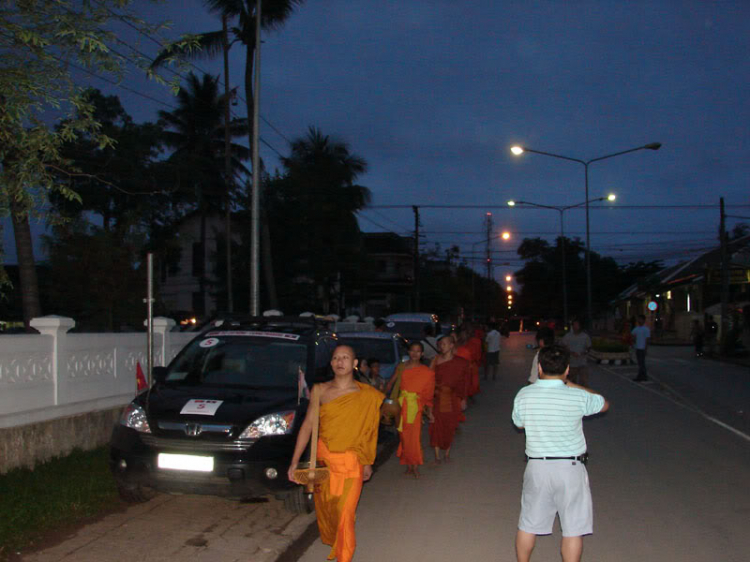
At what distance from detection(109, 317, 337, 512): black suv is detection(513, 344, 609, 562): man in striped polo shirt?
247cm

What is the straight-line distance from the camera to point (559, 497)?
187 inches

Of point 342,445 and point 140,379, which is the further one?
point 140,379

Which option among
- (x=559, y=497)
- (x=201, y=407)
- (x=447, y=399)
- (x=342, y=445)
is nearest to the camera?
(x=559, y=497)

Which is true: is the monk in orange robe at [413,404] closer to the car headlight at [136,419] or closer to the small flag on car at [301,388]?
the small flag on car at [301,388]

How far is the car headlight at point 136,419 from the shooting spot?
6973 millimetres

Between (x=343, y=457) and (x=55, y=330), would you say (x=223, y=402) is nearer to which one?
(x=343, y=457)

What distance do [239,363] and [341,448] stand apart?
117 inches

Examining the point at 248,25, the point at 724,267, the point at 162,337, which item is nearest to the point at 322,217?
the point at 248,25

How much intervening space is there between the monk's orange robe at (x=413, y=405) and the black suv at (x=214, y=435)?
191cm

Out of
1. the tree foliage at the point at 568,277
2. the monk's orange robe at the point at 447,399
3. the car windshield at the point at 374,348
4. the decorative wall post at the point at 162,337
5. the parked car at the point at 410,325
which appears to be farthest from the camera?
the tree foliage at the point at 568,277

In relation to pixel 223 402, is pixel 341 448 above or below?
below

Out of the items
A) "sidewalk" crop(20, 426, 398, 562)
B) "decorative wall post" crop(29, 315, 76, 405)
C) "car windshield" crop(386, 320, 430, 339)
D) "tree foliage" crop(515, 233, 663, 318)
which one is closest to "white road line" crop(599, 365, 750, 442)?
"car windshield" crop(386, 320, 430, 339)

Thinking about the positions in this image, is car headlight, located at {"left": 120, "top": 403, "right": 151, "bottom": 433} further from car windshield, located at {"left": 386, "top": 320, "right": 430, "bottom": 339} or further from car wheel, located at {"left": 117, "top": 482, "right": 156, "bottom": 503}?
car windshield, located at {"left": 386, "top": 320, "right": 430, "bottom": 339}

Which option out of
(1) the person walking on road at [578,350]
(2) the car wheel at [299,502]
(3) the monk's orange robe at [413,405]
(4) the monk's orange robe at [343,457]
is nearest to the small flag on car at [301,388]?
(2) the car wheel at [299,502]
